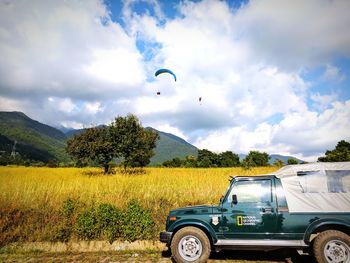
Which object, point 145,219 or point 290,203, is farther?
point 145,219

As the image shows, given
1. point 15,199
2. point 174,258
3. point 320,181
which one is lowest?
point 174,258

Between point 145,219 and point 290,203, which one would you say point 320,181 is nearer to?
point 290,203

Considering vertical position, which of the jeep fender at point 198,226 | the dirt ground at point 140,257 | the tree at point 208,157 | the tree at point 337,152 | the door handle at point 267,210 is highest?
the tree at point 208,157

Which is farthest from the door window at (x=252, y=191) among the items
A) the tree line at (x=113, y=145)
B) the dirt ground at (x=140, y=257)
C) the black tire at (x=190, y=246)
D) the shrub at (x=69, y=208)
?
the tree line at (x=113, y=145)

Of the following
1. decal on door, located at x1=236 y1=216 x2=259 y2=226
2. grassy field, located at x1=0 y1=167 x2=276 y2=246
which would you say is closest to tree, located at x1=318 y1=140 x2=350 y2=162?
grassy field, located at x1=0 y1=167 x2=276 y2=246

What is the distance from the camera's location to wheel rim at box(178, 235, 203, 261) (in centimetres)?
616

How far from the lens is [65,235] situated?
26.4 ft

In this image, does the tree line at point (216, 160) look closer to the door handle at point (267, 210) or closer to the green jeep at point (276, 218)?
the green jeep at point (276, 218)

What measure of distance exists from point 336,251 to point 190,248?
3.15m

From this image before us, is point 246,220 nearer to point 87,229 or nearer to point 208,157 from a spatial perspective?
point 87,229

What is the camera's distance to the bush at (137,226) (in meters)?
7.96

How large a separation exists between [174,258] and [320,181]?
3.98 metres

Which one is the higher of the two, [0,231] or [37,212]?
[37,212]

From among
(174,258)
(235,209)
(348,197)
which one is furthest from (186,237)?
(348,197)
